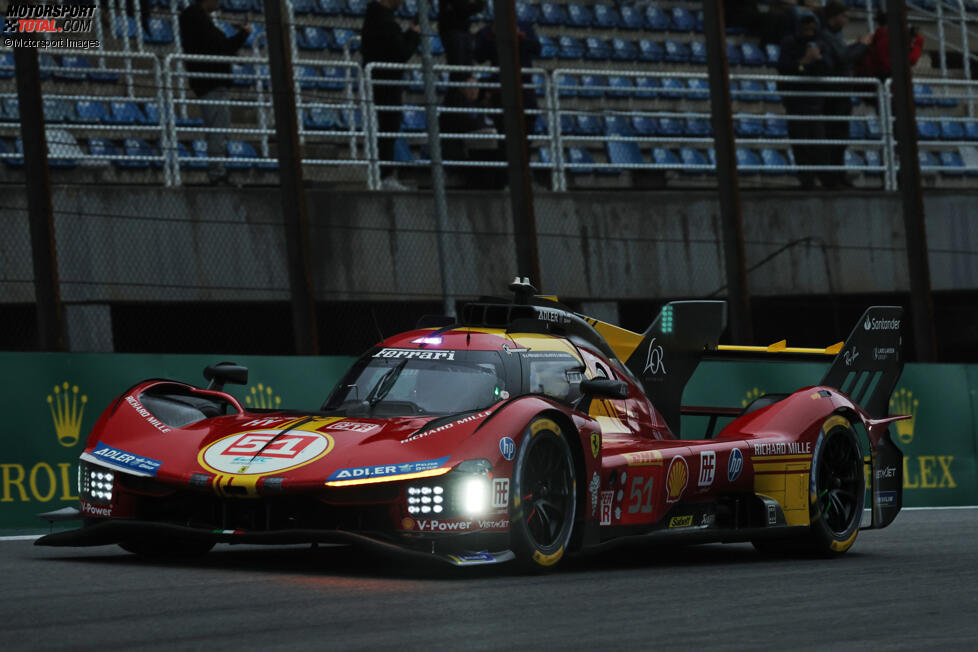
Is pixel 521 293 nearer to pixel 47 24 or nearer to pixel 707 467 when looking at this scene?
pixel 707 467

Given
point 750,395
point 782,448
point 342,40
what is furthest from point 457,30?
point 782,448

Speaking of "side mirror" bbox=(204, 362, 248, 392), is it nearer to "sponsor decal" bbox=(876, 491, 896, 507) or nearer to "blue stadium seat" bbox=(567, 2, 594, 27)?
"sponsor decal" bbox=(876, 491, 896, 507)

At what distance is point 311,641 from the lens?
5922mm

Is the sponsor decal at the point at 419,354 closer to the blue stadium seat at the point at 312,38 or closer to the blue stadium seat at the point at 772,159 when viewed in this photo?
the blue stadium seat at the point at 312,38

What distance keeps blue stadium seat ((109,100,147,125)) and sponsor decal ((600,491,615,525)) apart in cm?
1161

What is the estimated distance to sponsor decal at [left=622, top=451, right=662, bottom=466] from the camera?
356 inches

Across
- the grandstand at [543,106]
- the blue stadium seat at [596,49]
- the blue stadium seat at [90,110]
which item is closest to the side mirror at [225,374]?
the grandstand at [543,106]

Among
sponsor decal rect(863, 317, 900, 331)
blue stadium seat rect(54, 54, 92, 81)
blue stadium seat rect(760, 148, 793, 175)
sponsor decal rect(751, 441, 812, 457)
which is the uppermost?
blue stadium seat rect(54, 54, 92, 81)

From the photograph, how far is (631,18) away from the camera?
2922 centimetres

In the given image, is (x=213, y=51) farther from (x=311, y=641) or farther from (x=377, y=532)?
(x=311, y=641)

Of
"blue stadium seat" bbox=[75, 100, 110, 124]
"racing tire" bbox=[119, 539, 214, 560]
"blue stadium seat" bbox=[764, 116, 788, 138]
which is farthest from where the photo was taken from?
"blue stadium seat" bbox=[764, 116, 788, 138]

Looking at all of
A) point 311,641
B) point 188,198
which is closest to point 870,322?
point 311,641

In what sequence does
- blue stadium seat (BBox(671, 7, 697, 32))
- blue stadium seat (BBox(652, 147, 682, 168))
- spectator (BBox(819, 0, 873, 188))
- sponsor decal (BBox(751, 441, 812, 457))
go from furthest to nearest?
blue stadium seat (BBox(671, 7, 697, 32)) → blue stadium seat (BBox(652, 147, 682, 168)) → spectator (BBox(819, 0, 873, 188)) → sponsor decal (BBox(751, 441, 812, 457))

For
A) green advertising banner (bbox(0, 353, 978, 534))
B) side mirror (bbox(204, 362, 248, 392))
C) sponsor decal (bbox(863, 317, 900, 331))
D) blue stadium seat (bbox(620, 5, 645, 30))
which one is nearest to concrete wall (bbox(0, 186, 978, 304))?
green advertising banner (bbox(0, 353, 978, 534))
